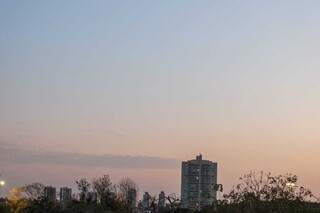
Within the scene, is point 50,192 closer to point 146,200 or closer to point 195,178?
point 146,200

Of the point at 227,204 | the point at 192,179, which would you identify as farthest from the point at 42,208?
the point at 227,204

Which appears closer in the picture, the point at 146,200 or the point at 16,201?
the point at 16,201

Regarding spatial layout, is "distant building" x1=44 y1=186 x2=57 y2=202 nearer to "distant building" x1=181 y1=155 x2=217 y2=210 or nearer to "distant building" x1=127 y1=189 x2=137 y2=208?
"distant building" x1=127 y1=189 x2=137 y2=208

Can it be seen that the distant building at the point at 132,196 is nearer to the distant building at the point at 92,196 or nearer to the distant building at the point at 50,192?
the distant building at the point at 92,196

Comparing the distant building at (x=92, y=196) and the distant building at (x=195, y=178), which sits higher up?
the distant building at (x=195, y=178)

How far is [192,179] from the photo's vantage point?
304 feet

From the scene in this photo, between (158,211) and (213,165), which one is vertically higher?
(213,165)

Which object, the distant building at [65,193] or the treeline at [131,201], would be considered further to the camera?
the distant building at [65,193]

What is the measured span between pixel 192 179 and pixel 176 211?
29230mm

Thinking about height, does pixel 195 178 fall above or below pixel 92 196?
above

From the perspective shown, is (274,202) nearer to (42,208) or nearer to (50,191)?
(42,208)

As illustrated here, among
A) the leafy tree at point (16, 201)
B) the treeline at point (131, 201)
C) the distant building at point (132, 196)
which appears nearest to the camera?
the treeline at point (131, 201)

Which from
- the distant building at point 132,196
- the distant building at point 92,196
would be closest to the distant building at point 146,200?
the distant building at point 132,196

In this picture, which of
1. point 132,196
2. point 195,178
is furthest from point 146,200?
point 195,178
